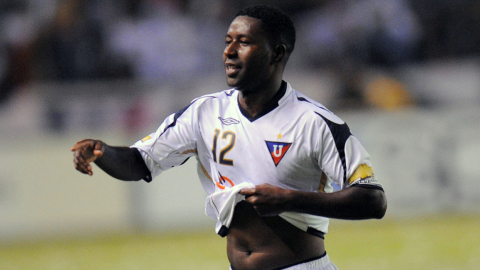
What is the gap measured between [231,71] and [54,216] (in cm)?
661

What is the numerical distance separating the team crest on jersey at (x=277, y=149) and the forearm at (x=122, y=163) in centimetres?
79

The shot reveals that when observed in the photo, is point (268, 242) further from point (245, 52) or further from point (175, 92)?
point (175, 92)

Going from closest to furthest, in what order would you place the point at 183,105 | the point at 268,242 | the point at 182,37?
the point at 268,242
the point at 183,105
the point at 182,37

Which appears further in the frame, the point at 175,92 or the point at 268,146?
the point at 175,92

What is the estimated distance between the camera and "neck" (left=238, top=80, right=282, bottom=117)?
3.80 metres

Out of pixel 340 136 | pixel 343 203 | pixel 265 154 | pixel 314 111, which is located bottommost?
pixel 343 203

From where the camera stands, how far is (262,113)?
12.4 ft

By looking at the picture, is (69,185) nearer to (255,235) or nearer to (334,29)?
(334,29)

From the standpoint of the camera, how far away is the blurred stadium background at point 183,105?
9.07m

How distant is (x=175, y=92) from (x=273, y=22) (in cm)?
722

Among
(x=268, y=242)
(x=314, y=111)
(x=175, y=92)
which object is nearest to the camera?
(x=314, y=111)

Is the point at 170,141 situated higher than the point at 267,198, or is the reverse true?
the point at 170,141

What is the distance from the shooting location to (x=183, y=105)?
10625mm

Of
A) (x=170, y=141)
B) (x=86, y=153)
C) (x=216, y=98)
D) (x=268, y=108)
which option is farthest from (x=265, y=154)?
(x=86, y=153)
